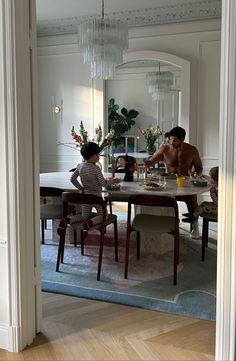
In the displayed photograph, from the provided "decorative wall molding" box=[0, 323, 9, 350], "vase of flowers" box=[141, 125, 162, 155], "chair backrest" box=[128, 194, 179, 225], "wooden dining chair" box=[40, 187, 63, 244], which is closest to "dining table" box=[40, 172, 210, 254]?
"wooden dining chair" box=[40, 187, 63, 244]

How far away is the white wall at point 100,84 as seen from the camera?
6.32 meters

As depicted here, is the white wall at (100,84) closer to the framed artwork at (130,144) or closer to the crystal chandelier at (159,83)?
the crystal chandelier at (159,83)

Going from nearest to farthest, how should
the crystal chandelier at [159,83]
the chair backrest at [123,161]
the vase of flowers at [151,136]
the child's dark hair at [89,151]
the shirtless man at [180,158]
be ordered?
1. the child's dark hair at [89,151]
2. the chair backrest at [123,161]
3. the shirtless man at [180,158]
4. the crystal chandelier at [159,83]
5. the vase of flowers at [151,136]

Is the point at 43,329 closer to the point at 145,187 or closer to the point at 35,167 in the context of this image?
the point at 35,167

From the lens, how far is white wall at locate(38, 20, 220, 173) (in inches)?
249

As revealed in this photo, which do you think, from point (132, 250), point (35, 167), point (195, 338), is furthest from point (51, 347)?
point (132, 250)

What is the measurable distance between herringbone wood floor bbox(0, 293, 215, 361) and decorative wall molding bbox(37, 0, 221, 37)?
443cm

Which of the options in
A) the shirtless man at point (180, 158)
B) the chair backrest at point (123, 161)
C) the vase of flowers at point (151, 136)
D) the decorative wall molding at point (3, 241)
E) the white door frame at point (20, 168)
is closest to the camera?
the white door frame at point (20, 168)

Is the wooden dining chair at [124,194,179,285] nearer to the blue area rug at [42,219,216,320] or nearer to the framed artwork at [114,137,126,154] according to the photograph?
the blue area rug at [42,219,216,320]

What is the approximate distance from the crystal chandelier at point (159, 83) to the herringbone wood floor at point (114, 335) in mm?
4509

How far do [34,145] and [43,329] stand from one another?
120 centimetres

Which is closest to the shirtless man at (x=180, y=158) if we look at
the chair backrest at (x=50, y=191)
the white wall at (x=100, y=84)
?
the chair backrest at (x=50, y=191)

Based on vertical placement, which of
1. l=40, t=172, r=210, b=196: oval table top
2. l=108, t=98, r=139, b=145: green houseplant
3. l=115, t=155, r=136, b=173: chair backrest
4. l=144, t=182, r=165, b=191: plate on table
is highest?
l=108, t=98, r=139, b=145: green houseplant

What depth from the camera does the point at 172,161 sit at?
5027mm
